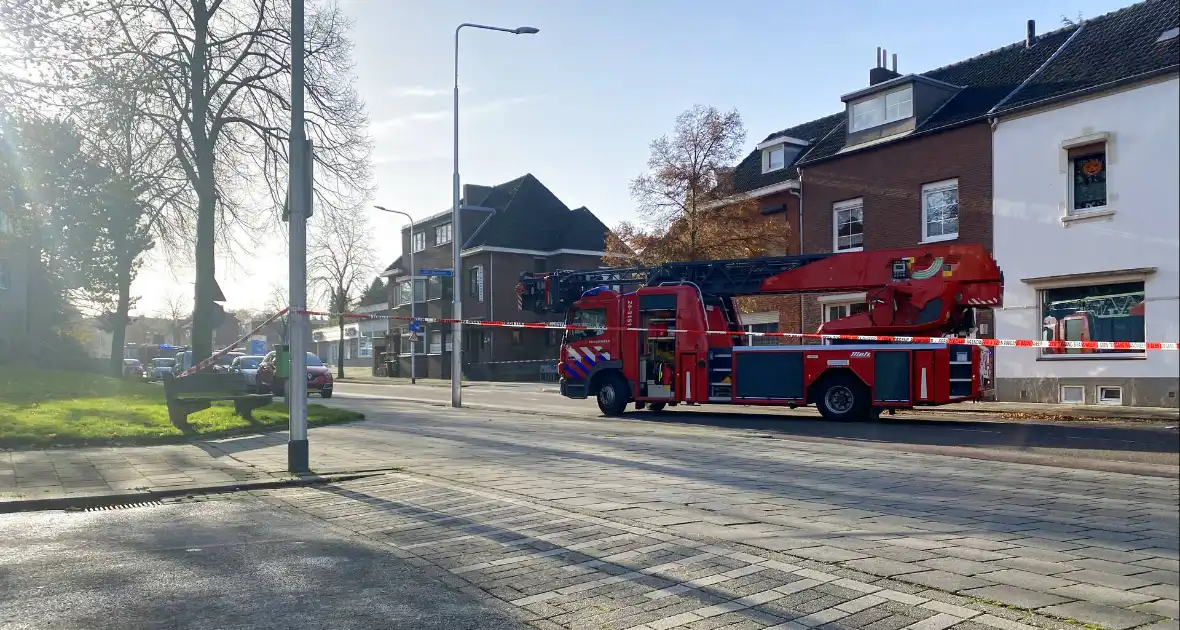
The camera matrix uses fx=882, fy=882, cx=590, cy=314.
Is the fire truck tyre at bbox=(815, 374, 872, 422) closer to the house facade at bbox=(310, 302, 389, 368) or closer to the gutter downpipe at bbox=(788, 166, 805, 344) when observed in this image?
the gutter downpipe at bbox=(788, 166, 805, 344)

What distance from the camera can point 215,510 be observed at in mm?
7652

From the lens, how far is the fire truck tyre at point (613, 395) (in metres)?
20.0

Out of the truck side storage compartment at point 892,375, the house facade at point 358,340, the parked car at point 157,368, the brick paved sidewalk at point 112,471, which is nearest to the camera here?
the brick paved sidewalk at point 112,471

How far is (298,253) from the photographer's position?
998 cm

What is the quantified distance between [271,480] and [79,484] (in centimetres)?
186

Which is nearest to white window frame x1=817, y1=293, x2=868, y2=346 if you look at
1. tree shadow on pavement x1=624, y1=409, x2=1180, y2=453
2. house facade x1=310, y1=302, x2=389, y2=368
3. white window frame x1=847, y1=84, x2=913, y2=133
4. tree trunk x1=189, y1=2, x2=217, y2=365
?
tree shadow on pavement x1=624, y1=409, x2=1180, y2=453

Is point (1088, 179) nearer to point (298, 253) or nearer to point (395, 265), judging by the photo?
point (298, 253)

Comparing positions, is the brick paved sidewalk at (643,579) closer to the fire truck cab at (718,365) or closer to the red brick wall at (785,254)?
the fire truck cab at (718,365)

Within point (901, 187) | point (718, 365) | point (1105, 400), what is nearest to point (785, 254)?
point (718, 365)

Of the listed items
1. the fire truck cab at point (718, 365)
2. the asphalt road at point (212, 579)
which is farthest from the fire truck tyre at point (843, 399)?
the asphalt road at point (212, 579)

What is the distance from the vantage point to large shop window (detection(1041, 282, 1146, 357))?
1.38 meters

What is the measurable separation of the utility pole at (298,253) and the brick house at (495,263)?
39526 mm

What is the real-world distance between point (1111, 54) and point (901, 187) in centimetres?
811

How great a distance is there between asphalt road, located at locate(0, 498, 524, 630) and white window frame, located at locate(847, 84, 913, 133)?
74.9ft
